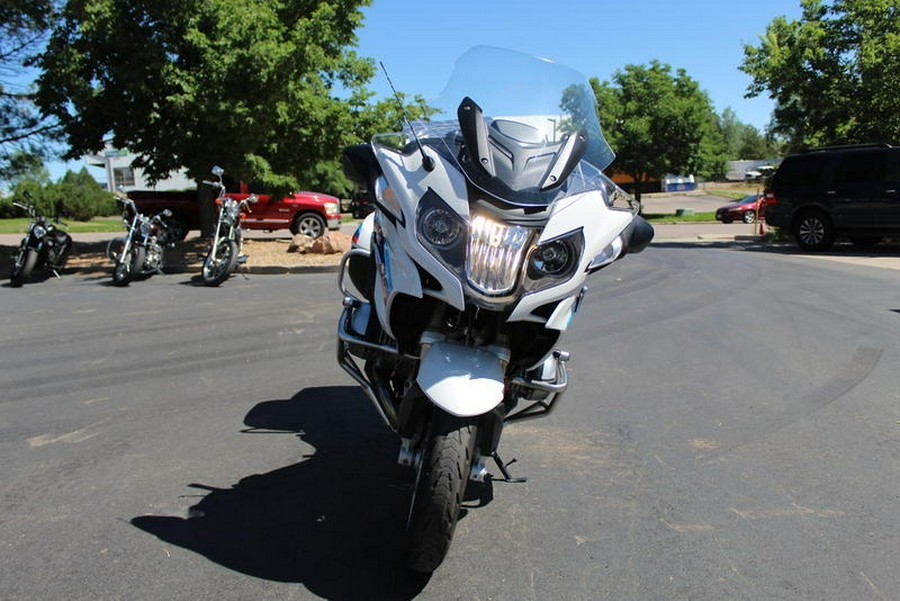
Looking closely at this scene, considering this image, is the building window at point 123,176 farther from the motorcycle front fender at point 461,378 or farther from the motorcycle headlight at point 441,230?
the motorcycle front fender at point 461,378

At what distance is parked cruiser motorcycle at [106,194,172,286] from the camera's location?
11.6 metres

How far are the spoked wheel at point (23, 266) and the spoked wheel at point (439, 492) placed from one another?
1118 centimetres

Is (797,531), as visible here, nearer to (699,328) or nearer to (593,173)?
(593,173)

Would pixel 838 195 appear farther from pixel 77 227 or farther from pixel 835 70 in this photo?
pixel 77 227

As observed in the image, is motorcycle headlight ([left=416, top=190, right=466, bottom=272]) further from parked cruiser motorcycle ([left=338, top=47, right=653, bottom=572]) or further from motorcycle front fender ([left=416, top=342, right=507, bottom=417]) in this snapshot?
motorcycle front fender ([left=416, top=342, right=507, bottom=417])

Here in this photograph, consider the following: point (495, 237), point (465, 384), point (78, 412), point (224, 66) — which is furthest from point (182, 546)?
point (224, 66)

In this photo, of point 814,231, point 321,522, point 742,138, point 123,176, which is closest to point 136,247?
point 321,522

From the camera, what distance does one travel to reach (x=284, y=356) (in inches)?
267

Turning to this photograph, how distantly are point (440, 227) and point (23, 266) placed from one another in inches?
440

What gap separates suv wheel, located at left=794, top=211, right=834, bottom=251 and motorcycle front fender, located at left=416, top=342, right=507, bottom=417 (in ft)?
52.1

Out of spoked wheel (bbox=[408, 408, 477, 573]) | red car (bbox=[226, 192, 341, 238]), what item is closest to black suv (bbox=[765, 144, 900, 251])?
red car (bbox=[226, 192, 341, 238])

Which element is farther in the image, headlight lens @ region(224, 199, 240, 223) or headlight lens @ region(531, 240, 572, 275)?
headlight lens @ region(224, 199, 240, 223)

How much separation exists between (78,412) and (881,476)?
17.0 feet

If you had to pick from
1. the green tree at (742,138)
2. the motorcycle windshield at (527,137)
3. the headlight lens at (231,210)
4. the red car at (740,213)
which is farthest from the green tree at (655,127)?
the green tree at (742,138)
